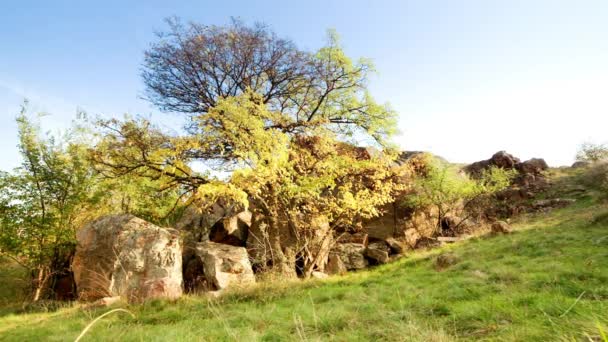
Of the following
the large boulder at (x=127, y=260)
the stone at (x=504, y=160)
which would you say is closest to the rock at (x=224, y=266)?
the large boulder at (x=127, y=260)

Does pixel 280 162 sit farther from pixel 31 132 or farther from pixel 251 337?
pixel 31 132

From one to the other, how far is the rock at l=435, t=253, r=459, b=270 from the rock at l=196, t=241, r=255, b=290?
6250 mm

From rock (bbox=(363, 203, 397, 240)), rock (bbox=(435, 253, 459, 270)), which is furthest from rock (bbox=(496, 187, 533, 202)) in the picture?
rock (bbox=(435, 253, 459, 270))

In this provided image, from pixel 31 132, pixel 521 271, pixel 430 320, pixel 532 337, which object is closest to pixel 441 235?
pixel 521 271

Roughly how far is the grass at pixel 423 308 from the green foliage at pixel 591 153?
26.7 metres

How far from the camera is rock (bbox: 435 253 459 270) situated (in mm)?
10258

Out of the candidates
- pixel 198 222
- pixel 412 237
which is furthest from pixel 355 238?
pixel 198 222

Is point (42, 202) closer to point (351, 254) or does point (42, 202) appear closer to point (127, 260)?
point (127, 260)

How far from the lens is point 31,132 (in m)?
12.5

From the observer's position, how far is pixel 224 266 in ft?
37.5

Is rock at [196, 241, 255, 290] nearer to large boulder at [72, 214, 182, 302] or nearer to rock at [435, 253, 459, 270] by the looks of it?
large boulder at [72, 214, 182, 302]

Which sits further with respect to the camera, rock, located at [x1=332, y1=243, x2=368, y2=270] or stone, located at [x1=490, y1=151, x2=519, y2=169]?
stone, located at [x1=490, y1=151, x2=519, y2=169]

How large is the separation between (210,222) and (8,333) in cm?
887

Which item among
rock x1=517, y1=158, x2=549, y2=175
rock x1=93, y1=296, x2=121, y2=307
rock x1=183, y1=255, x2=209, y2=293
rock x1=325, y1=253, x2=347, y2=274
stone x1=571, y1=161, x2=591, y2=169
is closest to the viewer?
rock x1=93, y1=296, x2=121, y2=307
